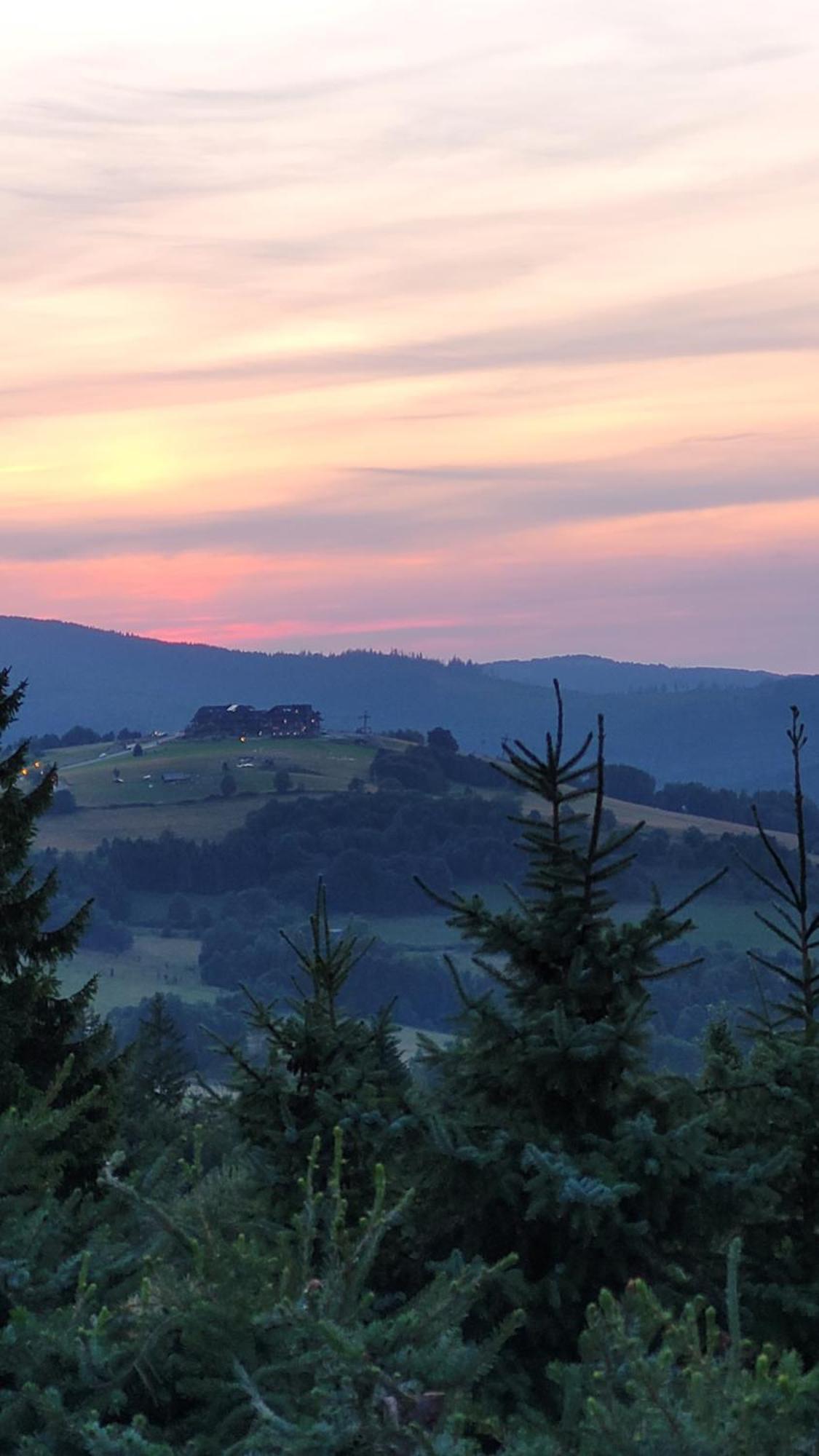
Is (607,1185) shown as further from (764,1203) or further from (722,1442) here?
(722,1442)

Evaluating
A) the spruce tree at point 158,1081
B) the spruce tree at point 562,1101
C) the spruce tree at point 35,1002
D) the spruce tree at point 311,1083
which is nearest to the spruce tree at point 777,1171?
the spruce tree at point 562,1101

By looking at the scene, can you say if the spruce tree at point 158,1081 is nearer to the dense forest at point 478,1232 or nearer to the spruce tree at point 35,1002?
the spruce tree at point 35,1002

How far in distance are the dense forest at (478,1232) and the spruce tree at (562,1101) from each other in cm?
2

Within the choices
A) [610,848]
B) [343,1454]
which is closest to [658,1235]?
[610,848]

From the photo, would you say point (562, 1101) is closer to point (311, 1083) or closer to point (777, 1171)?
point (777, 1171)

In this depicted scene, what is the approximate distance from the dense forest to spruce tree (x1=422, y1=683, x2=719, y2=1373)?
0.9 inches

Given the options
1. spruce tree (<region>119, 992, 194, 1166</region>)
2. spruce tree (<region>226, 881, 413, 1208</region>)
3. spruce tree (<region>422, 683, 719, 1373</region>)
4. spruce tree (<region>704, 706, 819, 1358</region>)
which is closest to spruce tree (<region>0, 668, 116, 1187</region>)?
spruce tree (<region>226, 881, 413, 1208</region>)

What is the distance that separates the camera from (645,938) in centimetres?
1095

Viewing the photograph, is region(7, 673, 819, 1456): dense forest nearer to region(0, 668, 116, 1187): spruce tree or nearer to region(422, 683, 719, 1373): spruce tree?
region(422, 683, 719, 1373): spruce tree

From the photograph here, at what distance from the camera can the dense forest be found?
647cm

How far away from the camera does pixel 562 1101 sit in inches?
426

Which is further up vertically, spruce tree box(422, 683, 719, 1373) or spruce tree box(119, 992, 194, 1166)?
spruce tree box(422, 683, 719, 1373)

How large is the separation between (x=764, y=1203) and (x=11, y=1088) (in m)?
10.4

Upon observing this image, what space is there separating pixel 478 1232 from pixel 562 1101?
40.0 inches
